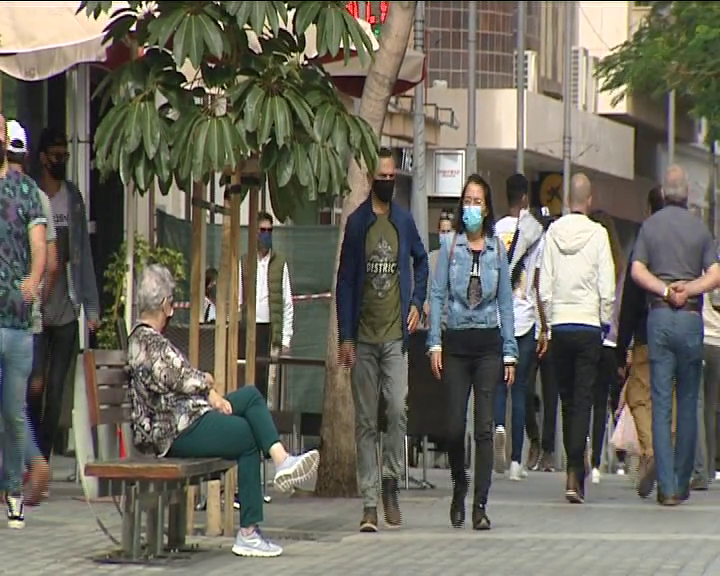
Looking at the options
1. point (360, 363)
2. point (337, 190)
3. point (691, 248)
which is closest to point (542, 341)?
point (691, 248)

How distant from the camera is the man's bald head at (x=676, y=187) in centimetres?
1411

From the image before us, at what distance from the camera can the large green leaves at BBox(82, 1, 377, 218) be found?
35.5 feet

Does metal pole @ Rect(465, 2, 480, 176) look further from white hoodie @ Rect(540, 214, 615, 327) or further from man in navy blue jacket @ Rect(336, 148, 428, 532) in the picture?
man in navy blue jacket @ Rect(336, 148, 428, 532)

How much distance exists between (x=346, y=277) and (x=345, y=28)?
1.59 metres

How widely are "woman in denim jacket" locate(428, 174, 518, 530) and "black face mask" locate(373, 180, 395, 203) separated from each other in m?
0.60

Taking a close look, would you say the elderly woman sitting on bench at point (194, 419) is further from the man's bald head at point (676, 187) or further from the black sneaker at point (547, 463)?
the black sneaker at point (547, 463)

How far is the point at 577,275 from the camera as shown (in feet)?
47.0

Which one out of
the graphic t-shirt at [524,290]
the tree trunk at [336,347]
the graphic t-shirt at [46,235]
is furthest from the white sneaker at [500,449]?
the graphic t-shirt at [46,235]

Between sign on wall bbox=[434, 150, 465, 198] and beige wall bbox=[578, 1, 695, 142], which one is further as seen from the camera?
beige wall bbox=[578, 1, 695, 142]

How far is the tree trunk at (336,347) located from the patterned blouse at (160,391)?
376 cm

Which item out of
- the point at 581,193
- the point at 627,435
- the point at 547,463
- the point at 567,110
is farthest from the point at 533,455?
the point at 567,110

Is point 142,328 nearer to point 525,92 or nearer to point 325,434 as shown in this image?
point 325,434

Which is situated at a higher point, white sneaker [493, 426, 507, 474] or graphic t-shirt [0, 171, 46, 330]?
graphic t-shirt [0, 171, 46, 330]

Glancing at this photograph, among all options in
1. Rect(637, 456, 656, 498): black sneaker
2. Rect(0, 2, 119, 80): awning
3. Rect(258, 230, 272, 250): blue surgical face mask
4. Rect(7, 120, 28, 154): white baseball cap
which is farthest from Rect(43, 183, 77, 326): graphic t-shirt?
Rect(258, 230, 272, 250): blue surgical face mask
